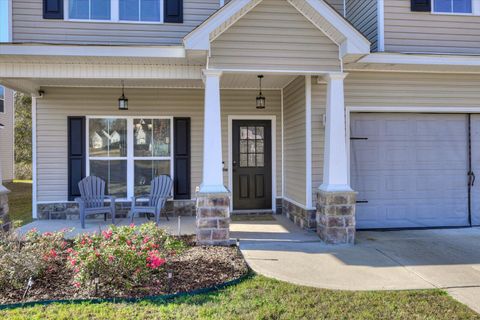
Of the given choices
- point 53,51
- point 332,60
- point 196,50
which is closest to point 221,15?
point 196,50

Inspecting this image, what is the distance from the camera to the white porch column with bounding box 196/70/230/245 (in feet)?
16.6

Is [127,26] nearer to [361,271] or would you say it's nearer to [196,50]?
[196,50]

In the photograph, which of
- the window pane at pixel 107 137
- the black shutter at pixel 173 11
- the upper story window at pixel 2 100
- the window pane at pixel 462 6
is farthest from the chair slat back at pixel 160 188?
the upper story window at pixel 2 100

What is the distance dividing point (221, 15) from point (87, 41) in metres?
2.93

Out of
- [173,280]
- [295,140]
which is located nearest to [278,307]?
[173,280]

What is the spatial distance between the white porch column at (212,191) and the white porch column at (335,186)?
54.3 inches

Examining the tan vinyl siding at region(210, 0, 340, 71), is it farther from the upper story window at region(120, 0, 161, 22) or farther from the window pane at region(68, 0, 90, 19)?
the window pane at region(68, 0, 90, 19)

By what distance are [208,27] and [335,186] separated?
2.76 m

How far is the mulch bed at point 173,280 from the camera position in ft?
11.2

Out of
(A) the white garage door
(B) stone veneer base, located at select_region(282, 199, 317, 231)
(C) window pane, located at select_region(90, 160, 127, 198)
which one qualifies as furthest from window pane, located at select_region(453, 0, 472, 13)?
(C) window pane, located at select_region(90, 160, 127, 198)

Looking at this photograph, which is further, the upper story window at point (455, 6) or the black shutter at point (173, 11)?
the black shutter at point (173, 11)

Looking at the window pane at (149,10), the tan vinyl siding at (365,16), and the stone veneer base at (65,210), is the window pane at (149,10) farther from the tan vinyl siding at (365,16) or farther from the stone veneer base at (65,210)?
the tan vinyl siding at (365,16)

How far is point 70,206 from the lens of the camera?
7094 mm

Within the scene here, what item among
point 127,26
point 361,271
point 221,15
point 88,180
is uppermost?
point 127,26
